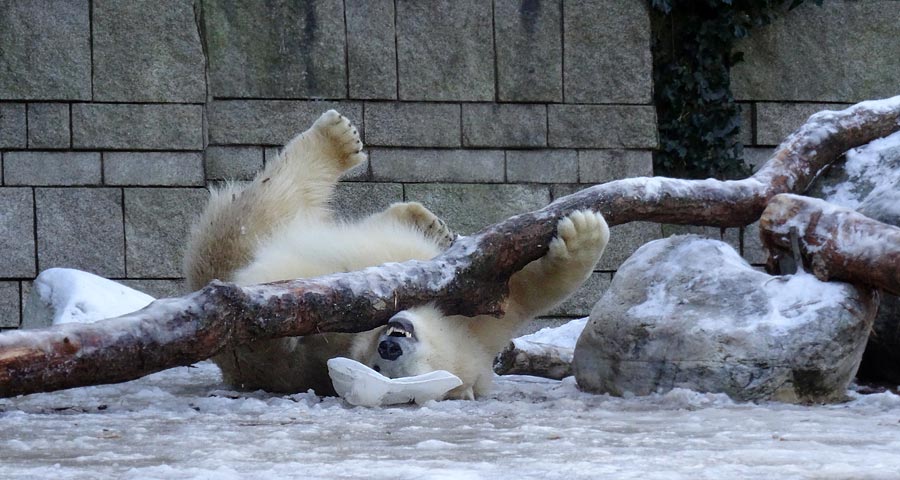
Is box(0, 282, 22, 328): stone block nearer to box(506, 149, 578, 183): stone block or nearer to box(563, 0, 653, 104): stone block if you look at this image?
box(506, 149, 578, 183): stone block

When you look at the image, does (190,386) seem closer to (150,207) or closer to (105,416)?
(105,416)

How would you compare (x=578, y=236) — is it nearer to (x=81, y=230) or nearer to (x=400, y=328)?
(x=400, y=328)

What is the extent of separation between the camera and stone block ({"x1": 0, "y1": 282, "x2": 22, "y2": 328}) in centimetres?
639

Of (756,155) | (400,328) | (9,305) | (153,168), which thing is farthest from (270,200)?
(756,155)

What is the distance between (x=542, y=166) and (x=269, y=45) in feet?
5.81

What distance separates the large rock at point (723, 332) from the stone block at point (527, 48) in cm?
323

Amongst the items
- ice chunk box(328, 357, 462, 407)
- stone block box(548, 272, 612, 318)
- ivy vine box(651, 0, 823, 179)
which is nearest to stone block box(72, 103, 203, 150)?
stone block box(548, 272, 612, 318)

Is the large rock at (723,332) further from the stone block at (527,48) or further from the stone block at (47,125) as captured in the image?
the stone block at (47,125)

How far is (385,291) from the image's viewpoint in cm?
341

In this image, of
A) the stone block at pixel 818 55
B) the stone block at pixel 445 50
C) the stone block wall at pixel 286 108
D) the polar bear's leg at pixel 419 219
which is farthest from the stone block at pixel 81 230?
the stone block at pixel 818 55

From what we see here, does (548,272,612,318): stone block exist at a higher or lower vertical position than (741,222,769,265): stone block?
lower

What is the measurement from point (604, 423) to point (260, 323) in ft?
3.15

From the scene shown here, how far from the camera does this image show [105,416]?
3.01 meters

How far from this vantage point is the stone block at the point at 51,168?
21.0 feet
